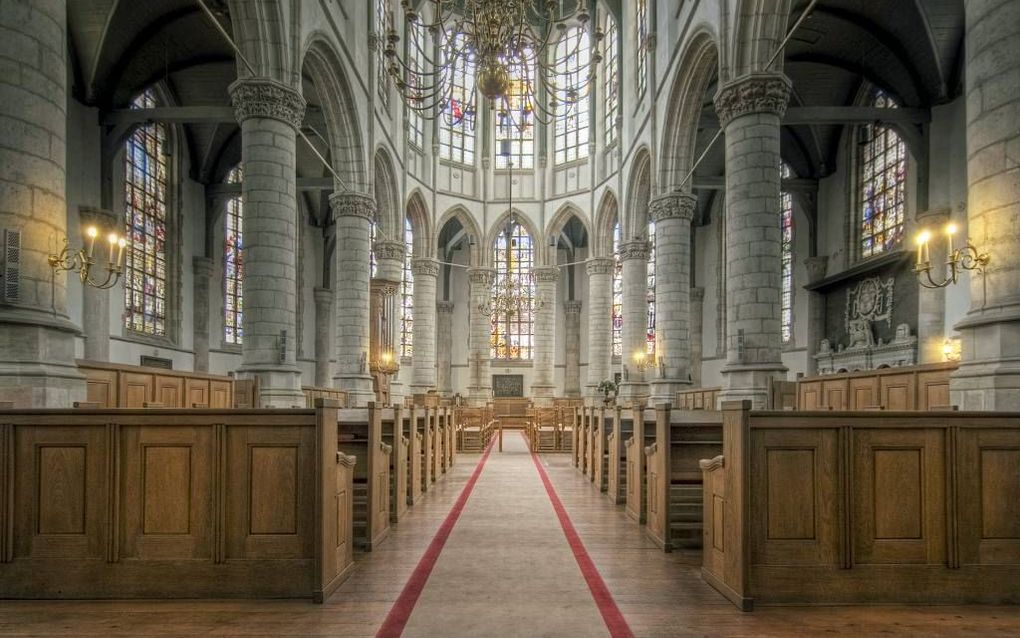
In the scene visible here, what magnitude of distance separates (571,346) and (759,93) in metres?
25.3

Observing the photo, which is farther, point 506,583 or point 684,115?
point 684,115

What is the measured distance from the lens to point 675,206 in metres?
17.8

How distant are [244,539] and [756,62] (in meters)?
11.4

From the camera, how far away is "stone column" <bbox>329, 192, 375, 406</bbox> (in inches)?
687

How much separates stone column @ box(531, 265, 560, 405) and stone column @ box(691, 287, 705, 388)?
6.01m

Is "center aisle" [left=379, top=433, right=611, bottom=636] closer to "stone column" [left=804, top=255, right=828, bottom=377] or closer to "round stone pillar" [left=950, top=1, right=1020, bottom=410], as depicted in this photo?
"round stone pillar" [left=950, top=1, right=1020, bottom=410]

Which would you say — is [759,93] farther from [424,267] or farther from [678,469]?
[424,267]

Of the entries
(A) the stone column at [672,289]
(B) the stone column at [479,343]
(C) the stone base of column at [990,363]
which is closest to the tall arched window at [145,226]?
(B) the stone column at [479,343]

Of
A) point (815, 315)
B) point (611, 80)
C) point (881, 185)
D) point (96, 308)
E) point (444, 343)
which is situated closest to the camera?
point (96, 308)

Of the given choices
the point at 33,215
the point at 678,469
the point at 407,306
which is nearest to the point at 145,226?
the point at 33,215

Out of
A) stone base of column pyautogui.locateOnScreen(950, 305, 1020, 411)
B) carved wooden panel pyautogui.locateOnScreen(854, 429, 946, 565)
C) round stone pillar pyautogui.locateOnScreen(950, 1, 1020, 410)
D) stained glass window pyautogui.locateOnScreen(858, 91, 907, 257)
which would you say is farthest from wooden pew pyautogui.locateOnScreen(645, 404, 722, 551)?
stained glass window pyautogui.locateOnScreen(858, 91, 907, 257)

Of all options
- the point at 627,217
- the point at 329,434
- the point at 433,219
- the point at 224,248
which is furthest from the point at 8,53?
the point at 433,219

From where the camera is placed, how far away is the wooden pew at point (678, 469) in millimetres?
6312

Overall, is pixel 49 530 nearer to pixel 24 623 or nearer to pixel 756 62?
pixel 24 623
